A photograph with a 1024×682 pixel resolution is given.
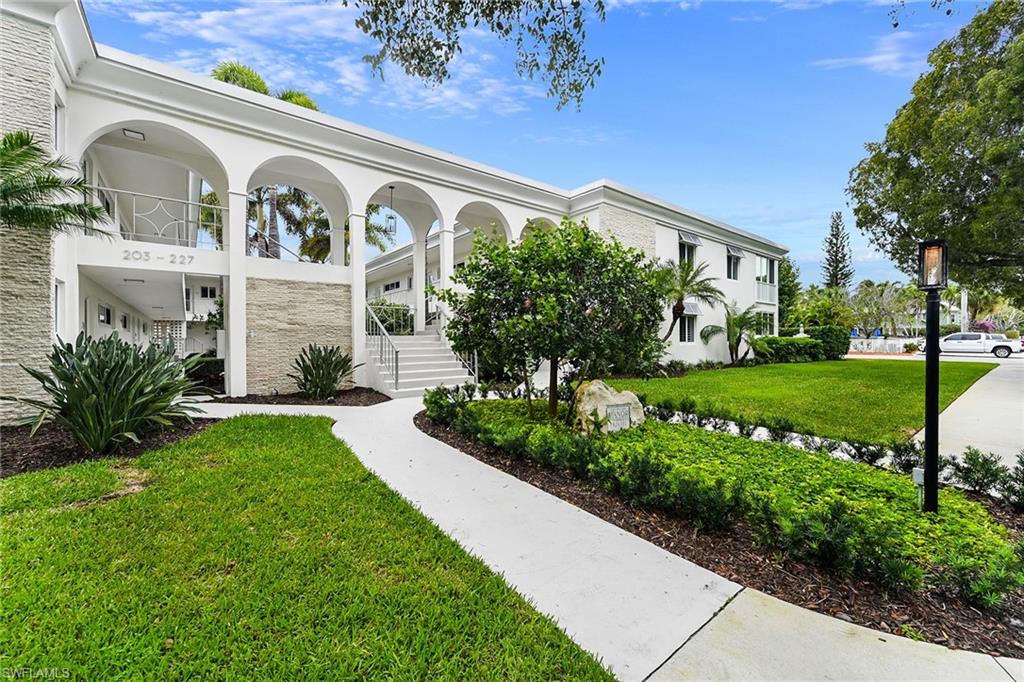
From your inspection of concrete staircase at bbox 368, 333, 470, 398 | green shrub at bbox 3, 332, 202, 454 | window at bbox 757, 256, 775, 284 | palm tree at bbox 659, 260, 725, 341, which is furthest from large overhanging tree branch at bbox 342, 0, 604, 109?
window at bbox 757, 256, 775, 284

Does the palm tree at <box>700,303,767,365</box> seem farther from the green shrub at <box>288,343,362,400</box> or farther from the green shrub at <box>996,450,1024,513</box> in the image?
the green shrub at <box>996,450,1024,513</box>

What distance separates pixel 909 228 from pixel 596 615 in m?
16.6

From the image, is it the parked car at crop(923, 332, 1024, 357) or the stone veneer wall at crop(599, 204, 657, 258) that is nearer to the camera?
the stone veneer wall at crop(599, 204, 657, 258)

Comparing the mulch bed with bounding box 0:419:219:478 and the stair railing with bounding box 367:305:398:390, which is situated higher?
the stair railing with bounding box 367:305:398:390

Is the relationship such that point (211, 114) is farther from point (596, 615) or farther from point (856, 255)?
point (856, 255)

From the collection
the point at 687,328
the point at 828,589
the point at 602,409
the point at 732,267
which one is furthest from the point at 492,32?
the point at 732,267

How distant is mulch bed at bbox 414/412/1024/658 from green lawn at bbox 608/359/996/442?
141 inches

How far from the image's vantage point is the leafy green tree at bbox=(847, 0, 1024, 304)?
32.6ft

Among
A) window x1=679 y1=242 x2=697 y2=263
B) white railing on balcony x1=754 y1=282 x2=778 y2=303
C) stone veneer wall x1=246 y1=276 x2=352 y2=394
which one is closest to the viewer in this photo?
stone veneer wall x1=246 y1=276 x2=352 y2=394

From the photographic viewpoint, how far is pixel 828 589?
2.86 m

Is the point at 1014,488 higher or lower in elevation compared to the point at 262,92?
lower

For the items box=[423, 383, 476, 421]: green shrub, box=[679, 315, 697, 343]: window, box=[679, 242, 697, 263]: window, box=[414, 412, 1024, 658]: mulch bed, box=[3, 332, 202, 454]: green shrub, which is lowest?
box=[414, 412, 1024, 658]: mulch bed

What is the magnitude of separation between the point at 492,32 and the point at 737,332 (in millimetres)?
18126

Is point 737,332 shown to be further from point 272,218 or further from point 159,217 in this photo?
point 159,217
